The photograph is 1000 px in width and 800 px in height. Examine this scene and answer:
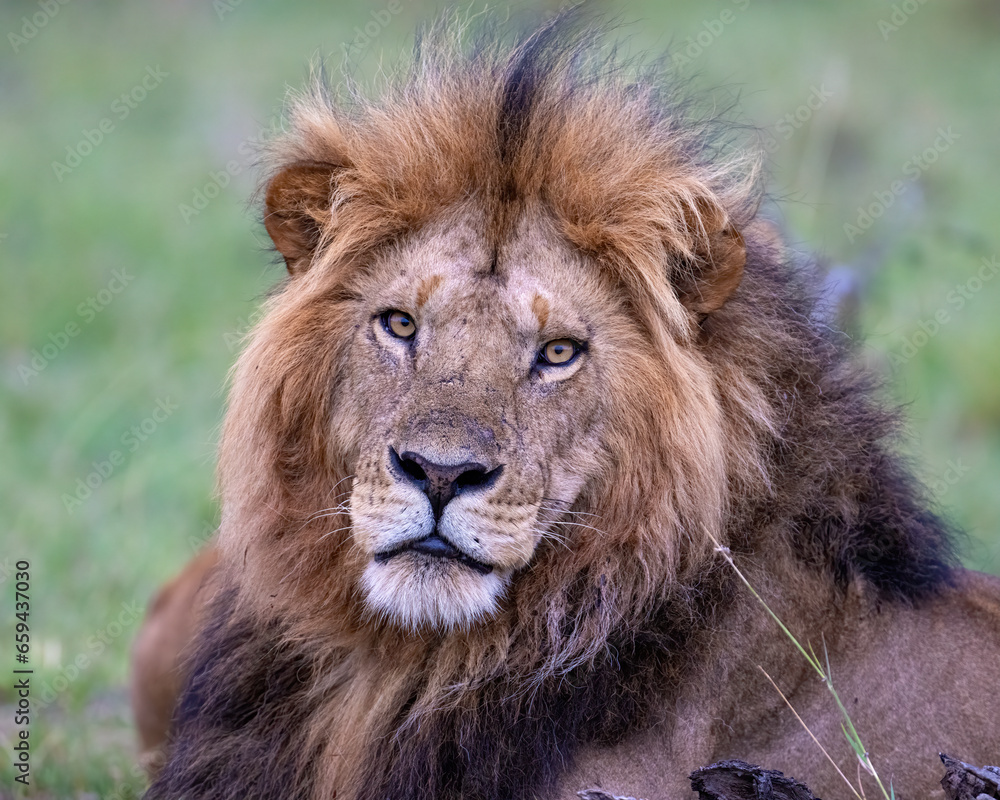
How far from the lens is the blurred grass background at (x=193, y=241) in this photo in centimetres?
609

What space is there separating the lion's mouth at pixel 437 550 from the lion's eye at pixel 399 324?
577 mm

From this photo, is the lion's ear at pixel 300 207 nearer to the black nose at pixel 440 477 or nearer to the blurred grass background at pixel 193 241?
the blurred grass background at pixel 193 241

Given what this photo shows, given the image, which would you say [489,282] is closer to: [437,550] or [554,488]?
[554,488]

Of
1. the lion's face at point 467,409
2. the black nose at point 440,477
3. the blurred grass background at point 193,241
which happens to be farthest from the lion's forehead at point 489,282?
the blurred grass background at point 193,241

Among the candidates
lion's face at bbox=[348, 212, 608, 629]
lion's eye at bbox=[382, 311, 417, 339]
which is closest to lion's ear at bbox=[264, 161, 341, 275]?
lion's face at bbox=[348, 212, 608, 629]

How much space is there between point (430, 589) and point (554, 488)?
0.41 meters

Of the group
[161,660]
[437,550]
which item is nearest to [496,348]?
[437,550]

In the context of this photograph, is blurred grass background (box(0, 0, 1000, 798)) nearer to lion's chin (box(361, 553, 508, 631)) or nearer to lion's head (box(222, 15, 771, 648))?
lion's head (box(222, 15, 771, 648))

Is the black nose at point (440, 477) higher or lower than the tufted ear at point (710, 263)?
lower

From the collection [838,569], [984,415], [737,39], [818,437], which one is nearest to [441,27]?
[818,437]

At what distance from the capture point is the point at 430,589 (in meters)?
2.93

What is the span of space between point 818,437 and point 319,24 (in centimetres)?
1447

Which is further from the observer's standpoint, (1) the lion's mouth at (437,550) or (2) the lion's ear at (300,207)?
(2) the lion's ear at (300,207)

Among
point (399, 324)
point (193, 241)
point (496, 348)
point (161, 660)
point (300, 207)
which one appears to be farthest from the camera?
point (193, 241)
